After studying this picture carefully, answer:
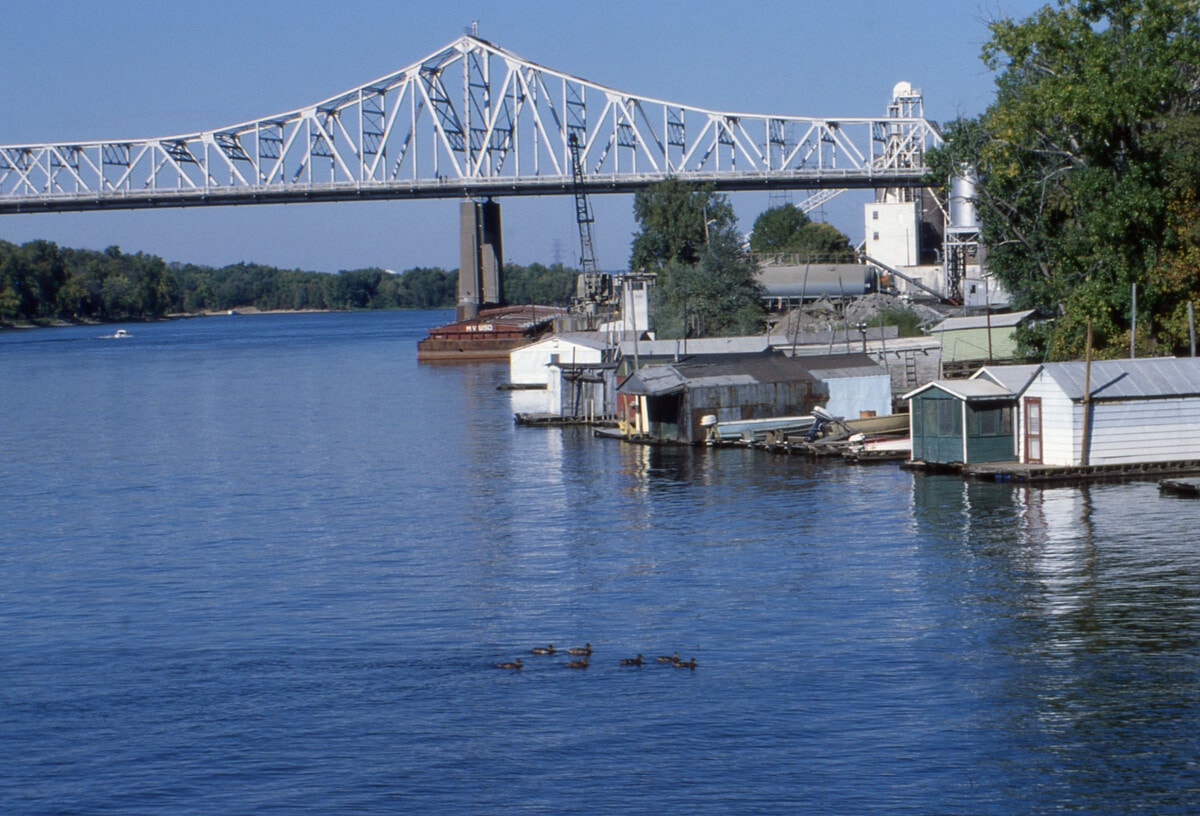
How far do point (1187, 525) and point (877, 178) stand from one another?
109m

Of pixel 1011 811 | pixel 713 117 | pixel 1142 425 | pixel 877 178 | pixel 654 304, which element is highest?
pixel 713 117

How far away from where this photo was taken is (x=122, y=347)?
15712 cm

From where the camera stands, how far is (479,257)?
14700 centimetres

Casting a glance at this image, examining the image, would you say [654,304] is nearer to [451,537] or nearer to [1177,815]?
[451,537]

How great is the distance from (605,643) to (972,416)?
18.5 meters

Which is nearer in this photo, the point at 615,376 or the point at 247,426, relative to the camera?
the point at 615,376

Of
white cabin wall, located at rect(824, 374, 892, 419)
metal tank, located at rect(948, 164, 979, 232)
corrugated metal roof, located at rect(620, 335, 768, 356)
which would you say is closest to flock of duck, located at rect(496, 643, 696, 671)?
white cabin wall, located at rect(824, 374, 892, 419)

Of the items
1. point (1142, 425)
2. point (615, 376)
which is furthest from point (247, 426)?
point (1142, 425)

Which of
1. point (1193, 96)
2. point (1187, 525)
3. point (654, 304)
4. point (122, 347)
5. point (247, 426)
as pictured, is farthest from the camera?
point (122, 347)

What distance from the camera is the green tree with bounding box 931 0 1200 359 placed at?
143ft

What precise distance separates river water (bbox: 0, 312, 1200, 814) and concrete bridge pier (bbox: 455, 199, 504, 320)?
100905 millimetres

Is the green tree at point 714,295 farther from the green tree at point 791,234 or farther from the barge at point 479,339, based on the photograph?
the green tree at point 791,234

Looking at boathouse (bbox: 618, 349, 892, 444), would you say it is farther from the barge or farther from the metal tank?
the barge

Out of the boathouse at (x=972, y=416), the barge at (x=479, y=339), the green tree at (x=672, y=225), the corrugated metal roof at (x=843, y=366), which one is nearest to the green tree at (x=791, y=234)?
the green tree at (x=672, y=225)
